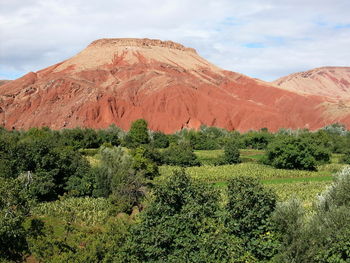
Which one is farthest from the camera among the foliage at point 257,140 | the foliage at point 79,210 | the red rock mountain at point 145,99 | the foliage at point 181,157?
the red rock mountain at point 145,99

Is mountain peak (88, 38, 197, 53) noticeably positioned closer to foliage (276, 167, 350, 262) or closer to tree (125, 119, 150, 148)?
tree (125, 119, 150, 148)

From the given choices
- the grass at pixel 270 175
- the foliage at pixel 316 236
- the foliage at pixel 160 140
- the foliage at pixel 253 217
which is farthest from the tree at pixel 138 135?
the foliage at pixel 316 236

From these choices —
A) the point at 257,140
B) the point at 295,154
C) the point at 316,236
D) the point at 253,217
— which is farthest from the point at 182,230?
the point at 257,140

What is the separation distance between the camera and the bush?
54469 mm

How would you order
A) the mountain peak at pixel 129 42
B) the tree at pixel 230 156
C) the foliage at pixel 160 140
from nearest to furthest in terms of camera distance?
1. the tree at pixel 230 156
2. the foliage at pixel 160 140
3. the mountain peak at pixel 129 42

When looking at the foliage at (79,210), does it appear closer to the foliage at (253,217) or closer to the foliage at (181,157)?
the foliage at (253,217)

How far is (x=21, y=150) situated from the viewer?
38562 mm

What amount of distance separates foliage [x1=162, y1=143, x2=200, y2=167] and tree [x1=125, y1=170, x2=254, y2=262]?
41.6m

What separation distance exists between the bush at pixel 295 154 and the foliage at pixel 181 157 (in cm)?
1094

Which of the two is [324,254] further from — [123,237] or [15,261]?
[15,261]

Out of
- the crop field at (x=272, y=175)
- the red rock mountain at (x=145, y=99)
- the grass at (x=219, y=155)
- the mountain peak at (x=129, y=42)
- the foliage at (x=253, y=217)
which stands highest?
the mountain peak at (x=129, y=42)

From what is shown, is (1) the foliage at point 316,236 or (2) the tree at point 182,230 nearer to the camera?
(1) the foliage at point 316,236

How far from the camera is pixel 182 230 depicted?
14680mm

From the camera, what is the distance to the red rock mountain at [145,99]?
329 feet
